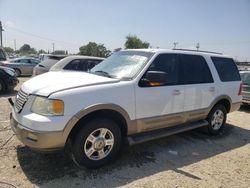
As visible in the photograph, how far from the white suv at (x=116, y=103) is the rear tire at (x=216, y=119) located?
91 mm

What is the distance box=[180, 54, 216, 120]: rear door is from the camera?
14.9 feet

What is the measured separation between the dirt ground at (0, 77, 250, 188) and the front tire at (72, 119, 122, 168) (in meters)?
0.17

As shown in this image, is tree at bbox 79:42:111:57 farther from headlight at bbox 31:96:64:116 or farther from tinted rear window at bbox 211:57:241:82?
headlight at bbox 31:96:64:116

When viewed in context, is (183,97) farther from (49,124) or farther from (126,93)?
(49,124)

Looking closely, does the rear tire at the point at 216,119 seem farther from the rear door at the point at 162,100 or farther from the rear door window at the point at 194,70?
the rear door at the point at 162,100

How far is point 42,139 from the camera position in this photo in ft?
9.82

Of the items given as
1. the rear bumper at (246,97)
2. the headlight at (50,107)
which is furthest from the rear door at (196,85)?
the rear bumper at (246,97)

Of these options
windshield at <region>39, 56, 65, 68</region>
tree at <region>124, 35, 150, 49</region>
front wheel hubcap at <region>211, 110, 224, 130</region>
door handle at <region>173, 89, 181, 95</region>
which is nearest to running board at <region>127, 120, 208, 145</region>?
front wheel hubcap at <region>211, 110, 224, 130</region>

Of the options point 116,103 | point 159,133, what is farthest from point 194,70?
point 116,103

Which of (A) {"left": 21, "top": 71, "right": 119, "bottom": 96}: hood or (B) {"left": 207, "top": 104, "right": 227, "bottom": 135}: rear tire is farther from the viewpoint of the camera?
(B) {"left": 207, "top": 104, "right": 227, "bottom": 135}: rear tire

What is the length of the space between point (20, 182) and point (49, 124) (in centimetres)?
A: 89

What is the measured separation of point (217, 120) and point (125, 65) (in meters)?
2.80

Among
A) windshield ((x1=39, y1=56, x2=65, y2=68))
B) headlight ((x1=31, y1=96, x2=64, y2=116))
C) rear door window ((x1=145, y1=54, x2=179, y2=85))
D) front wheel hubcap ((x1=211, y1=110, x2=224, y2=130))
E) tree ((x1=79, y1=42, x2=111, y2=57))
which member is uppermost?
tree ((x1=79, y1=42, x2=111, y2=57))

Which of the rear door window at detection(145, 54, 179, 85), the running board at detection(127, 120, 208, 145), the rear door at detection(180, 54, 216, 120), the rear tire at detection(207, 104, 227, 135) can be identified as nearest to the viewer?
the running board at detection(127, 120, 208, 145)
